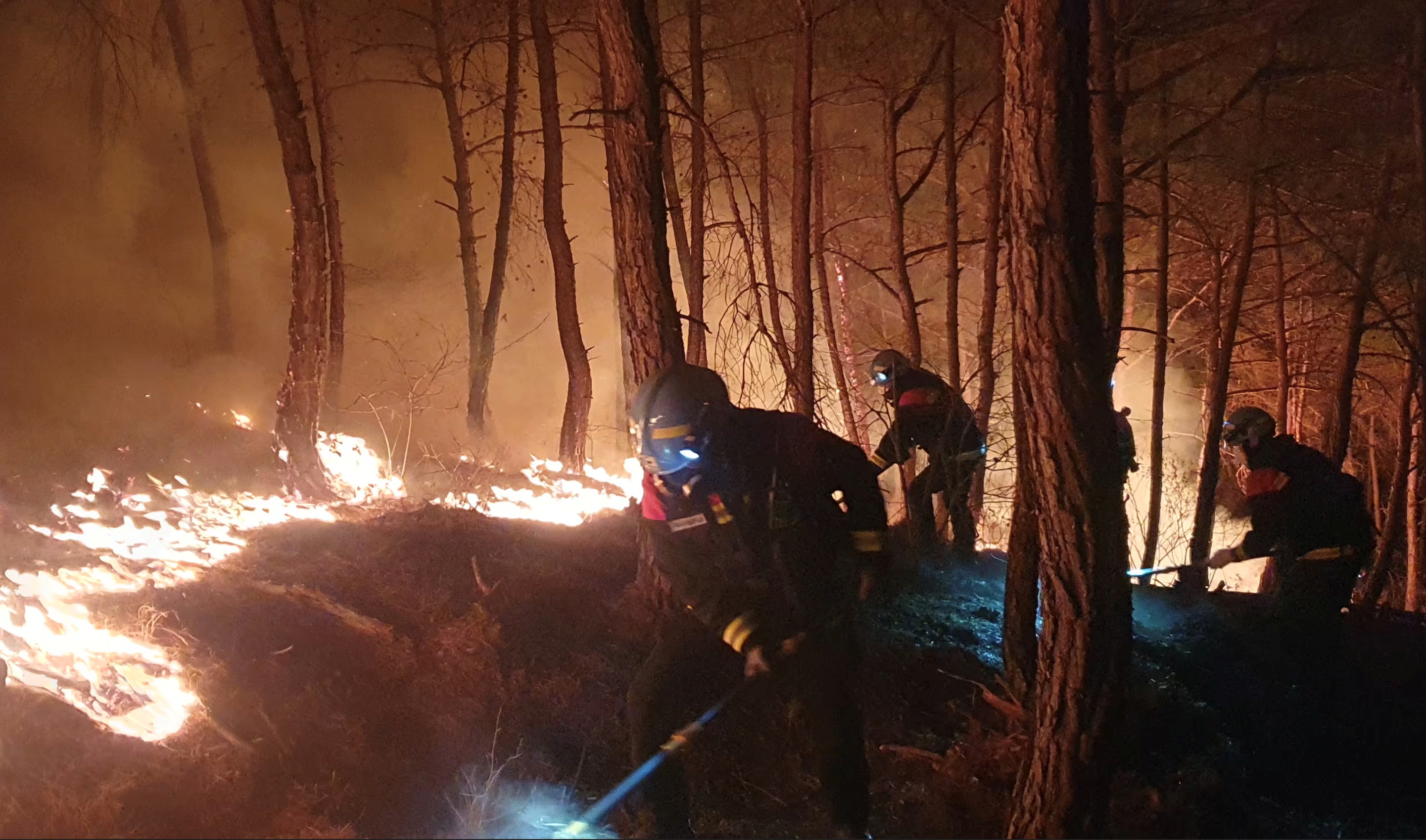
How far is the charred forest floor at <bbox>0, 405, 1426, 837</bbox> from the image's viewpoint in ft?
12.3

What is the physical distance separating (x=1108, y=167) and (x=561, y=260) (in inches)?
260

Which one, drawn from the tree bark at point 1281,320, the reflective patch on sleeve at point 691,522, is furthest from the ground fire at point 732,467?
the tree bark at point 1281,320

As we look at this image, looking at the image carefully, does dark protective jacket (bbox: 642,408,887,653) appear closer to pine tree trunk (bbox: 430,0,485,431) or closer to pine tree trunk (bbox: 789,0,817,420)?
pine tree trunk (bbox: 789,0,817,420)

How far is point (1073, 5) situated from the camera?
3344mm

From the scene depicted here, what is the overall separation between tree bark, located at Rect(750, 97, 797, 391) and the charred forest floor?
5.55 feet

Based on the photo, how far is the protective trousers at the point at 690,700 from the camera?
362 centimetres

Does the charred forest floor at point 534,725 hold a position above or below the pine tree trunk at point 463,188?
below

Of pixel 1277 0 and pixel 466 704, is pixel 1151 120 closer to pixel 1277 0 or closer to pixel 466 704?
pixel 1277 0

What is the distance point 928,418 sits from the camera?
692 centimetres

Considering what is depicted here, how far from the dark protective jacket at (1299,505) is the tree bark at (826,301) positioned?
3.26 metres

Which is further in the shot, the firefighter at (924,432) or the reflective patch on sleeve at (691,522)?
the firefighter at (924,432)

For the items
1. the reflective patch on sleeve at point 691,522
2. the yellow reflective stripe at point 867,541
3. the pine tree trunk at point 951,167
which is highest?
the pine tree trunk at point 951,167

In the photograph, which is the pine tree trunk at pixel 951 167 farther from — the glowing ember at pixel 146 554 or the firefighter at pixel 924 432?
the glowing ember at pixel 146 554

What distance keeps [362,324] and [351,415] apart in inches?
86.2
